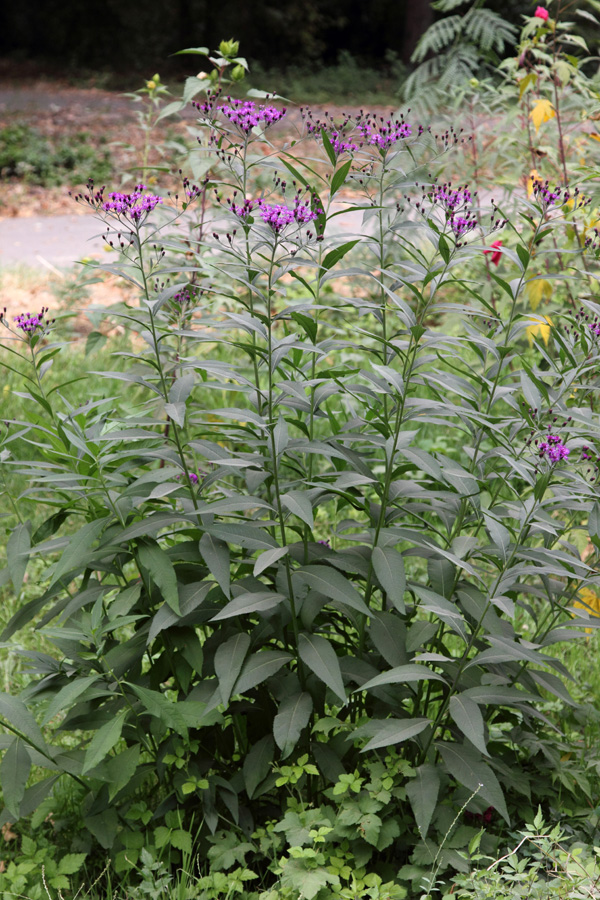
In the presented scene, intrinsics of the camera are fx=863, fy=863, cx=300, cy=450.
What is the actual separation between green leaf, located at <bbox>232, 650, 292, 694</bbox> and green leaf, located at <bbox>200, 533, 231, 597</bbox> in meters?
0.20

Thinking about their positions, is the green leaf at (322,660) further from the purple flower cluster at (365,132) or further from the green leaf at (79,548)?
the purple flower cluster at (365,132)

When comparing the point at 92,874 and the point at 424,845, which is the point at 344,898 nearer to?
the point at 424,845

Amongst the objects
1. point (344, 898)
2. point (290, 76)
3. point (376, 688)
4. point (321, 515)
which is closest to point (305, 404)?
point (376, 688)

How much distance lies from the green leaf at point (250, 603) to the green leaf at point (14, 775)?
0.57m

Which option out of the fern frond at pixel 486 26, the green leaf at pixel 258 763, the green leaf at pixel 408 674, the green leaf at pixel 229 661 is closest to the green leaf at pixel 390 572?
the green leaf at pixel 408 674

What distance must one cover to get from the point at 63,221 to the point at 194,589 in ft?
28.7

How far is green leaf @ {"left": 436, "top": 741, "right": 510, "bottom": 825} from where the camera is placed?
1.90 meters

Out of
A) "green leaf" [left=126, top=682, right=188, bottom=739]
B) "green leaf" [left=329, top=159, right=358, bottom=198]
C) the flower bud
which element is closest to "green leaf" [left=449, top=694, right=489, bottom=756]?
"green leaf" [left=126, top=682, right=188, bottom=739]

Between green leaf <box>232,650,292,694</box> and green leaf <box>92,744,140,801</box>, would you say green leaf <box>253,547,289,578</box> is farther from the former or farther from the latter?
green leaf <box>92,744,140,801</box>

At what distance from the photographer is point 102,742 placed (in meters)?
1.94

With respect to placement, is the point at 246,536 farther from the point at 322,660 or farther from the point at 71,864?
the point at 71,864

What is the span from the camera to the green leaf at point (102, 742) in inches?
75.0

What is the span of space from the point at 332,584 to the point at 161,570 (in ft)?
1.30

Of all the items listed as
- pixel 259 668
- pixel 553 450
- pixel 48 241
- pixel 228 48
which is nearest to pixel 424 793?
pixel 259 668
